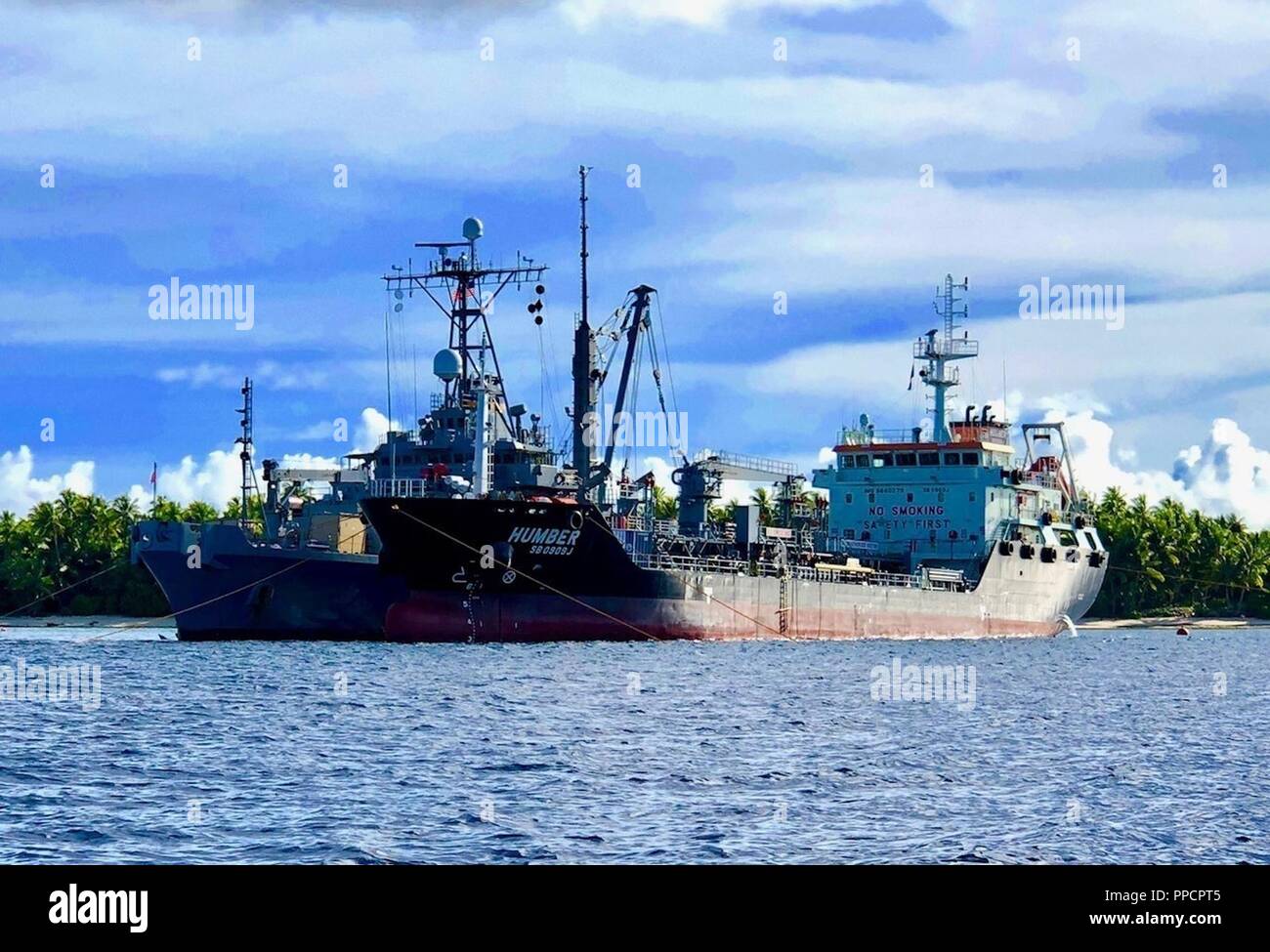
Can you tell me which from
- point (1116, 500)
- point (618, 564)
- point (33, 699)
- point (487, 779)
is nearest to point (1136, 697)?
point (618, 564)

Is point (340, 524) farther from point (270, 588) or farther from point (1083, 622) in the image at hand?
point (1083, 622)

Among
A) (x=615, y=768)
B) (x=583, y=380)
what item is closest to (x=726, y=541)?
(x=583, y=380)

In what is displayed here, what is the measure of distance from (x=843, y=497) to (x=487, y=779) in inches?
2530

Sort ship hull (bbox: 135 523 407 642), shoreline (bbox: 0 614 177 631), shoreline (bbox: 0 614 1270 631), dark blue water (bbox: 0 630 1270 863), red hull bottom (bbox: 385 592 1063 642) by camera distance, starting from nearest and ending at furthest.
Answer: dark blue water (bbox: 0 630 1270 863) < red hull bottom (bbox: 385 592 1063 642) < ship hull (bbox: 135 523 407 642) < shoreline (bbox: 0 614 177 631) < shoreline (bbox: 0 614 1270 631)

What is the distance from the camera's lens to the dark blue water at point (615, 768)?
67.6ft

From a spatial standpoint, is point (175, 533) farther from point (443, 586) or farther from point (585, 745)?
point (585, 745)

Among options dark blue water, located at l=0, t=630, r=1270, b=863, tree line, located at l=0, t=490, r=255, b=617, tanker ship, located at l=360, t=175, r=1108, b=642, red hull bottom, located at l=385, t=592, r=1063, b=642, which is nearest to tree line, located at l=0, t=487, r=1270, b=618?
tree line, located at l=0, t=490, r=255, b=617

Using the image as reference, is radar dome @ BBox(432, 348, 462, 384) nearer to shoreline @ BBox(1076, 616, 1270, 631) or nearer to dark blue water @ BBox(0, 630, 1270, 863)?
dark blue water @ BBox(0, 630, 1270, 863)

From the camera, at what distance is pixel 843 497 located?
291ft

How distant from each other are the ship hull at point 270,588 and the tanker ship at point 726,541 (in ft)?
4.96

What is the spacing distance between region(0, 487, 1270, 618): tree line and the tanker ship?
116ft

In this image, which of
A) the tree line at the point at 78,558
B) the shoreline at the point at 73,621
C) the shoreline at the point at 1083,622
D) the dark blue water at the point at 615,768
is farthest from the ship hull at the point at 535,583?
the tree line at the point at 78,558

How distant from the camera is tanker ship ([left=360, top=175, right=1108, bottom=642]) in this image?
59312 millimetres

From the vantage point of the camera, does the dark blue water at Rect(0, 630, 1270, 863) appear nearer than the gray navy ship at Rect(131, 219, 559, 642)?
Yes
